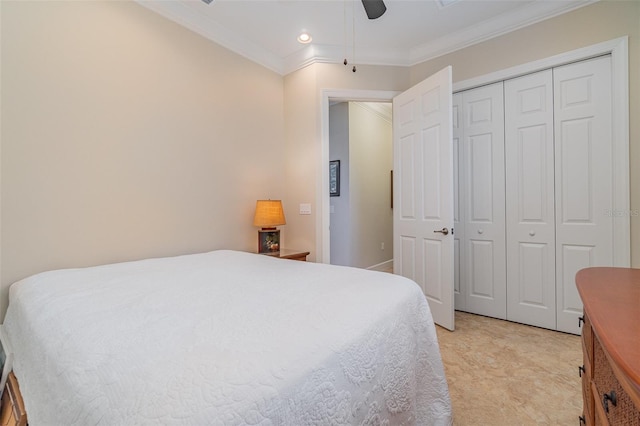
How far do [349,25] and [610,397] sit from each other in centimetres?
282

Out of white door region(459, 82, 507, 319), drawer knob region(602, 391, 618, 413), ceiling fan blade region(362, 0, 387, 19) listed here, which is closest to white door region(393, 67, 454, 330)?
white door region(459, 82, 507, 319)

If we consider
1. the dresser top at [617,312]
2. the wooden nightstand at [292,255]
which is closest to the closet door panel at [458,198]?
the wooden nightstand at [292,255]

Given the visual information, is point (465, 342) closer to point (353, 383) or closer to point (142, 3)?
point (353, 383)

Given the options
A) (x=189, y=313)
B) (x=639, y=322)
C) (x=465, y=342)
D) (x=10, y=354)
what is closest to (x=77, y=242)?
(x=10, y=354)

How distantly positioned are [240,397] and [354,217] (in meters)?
3.67

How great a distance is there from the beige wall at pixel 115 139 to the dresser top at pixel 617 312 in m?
2.30

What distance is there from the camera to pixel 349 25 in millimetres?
2422

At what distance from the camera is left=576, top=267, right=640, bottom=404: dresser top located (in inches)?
18.8

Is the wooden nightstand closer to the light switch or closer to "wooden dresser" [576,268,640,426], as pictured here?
the light switch

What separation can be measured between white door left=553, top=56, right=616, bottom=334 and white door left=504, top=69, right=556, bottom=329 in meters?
0.06

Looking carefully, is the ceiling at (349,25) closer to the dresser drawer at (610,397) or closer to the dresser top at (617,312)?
the dresser top at (617,312)

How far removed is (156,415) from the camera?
469 millimetres

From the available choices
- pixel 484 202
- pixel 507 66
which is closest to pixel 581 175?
pixel 484 202

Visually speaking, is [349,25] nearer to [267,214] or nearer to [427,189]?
[427,189]
